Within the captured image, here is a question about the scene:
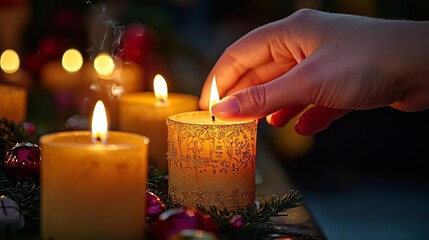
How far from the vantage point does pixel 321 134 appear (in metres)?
4.56

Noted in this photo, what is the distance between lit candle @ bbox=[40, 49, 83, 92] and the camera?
270cm

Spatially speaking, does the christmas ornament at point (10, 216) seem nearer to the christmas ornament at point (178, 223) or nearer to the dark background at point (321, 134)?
the christmas ornament at point (178, 223)

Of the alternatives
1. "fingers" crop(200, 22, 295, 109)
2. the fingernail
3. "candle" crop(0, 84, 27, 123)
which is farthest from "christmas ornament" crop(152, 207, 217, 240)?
"candle" crop(0, 84, 27, 123)

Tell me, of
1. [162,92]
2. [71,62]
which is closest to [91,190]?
[162,92]

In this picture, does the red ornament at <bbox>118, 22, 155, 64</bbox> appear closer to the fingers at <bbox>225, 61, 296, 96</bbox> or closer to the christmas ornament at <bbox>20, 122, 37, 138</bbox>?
the fingers at <bbox>225, 61, 296, 96</bbox>

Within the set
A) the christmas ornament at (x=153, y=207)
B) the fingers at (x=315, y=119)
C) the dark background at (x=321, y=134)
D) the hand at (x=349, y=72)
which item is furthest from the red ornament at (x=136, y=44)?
the christmas ornament at (x=153, y=207)

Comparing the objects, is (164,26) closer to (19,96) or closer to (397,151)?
(397,151)

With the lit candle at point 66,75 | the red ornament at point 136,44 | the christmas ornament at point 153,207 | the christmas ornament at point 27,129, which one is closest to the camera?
the christmas ornament at point 153,207

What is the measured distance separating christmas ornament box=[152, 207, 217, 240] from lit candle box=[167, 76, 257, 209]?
26 centimetres

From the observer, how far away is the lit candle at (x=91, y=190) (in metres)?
1.01

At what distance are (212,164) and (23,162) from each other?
33cm

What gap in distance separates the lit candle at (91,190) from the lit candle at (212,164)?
0.87 ft

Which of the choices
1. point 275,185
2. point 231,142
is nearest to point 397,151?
point 275,185

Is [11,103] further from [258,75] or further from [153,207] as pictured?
[153,207]
